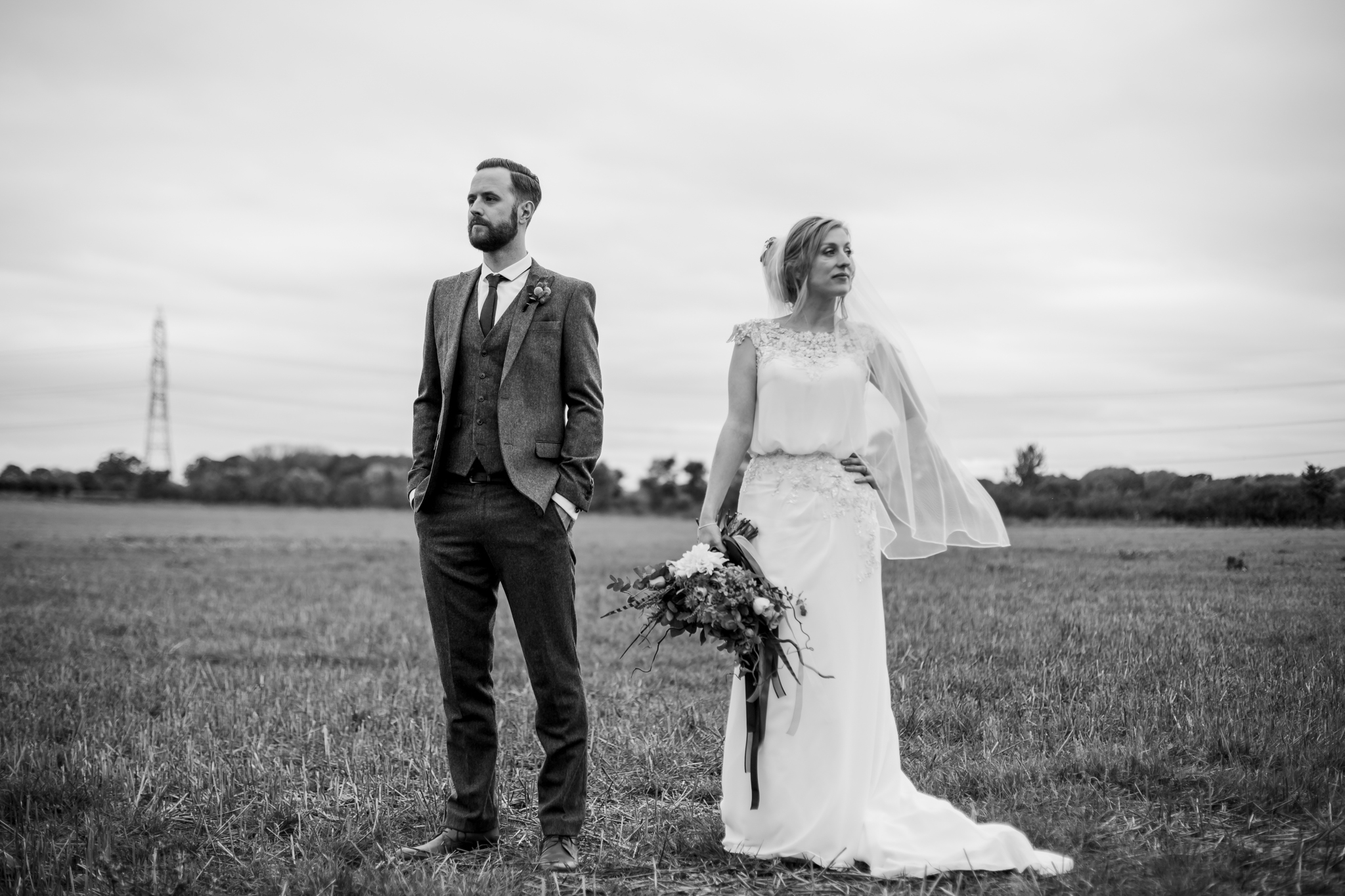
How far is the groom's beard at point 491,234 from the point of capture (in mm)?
4973

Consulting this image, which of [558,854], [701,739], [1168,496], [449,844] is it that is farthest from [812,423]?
[1168,496]

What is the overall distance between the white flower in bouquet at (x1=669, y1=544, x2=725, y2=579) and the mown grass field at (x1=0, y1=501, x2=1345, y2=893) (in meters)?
1.37

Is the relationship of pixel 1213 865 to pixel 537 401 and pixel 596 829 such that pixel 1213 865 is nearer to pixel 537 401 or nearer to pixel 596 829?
pixel 596 829

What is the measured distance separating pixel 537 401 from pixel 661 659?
653cm

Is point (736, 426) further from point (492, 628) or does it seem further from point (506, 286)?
point (492, 628)

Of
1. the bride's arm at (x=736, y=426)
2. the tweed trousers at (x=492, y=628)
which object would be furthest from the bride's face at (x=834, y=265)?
the tweed trousers at (x=492, y=628)

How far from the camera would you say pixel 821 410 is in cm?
525

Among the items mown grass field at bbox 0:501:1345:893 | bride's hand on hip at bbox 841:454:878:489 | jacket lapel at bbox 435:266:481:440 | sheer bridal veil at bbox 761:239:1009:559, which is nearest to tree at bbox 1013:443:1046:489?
mown grass field at bbox 0:501:1345:893

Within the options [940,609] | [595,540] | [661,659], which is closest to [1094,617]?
[940,609]

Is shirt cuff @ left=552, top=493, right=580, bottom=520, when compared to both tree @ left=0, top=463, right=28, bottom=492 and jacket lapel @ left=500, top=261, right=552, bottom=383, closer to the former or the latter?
jacket lapel @ left=500, top=261, right=552, bottom=383

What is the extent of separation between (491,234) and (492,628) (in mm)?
1988

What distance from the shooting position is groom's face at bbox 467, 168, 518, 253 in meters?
4.96

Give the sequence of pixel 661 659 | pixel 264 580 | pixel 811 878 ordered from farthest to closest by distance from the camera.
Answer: pixel 264 580 → pixel 661 659 → pixel 811 878

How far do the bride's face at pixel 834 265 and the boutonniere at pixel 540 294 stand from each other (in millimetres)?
1378
